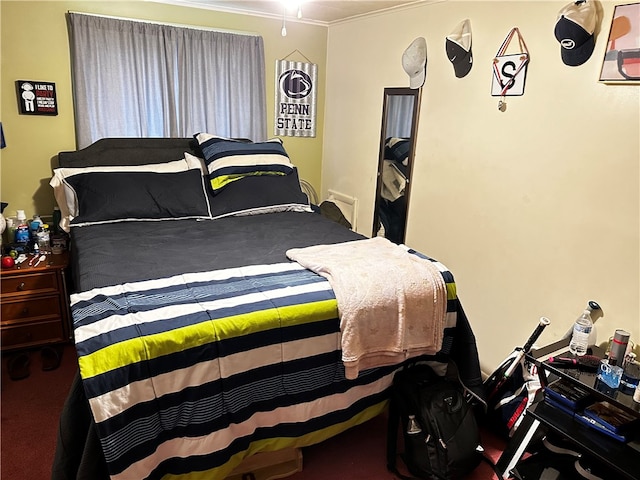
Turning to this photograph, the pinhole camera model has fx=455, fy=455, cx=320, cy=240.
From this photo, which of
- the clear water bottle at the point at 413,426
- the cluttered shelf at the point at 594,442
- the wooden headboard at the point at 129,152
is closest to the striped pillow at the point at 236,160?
the wooden headboard at the point at 129,152

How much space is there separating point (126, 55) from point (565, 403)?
3193 mm

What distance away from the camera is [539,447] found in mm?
1927

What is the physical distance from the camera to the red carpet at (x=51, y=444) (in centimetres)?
186

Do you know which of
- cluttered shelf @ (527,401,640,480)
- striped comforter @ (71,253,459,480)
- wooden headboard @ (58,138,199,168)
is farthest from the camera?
wooden headboard @ (58,138,199,168)

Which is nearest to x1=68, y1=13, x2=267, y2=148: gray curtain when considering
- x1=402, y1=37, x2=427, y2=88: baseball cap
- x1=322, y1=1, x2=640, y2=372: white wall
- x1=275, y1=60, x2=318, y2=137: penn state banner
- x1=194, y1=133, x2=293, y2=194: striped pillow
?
x1=275, y1=60, x2=318, y2=137: penn state banner

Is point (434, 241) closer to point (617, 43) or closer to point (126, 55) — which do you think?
point (617, 43)

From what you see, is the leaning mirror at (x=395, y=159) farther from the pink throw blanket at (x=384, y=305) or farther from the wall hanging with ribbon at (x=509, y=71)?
the pink throw blanket at (x=384, y=305)

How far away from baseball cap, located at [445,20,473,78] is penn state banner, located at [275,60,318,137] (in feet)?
4.77

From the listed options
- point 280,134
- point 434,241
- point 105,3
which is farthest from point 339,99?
point 105,3

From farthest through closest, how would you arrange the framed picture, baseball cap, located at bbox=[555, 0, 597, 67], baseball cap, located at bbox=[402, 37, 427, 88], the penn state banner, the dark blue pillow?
1. the penn state banner
2. baseball cap, located at bbox=[402, 37, 427, 88]
3. the dark blue pillow
4. baseball cap, located at bbox=[555, 0, 597, 67]
5. the framed picture

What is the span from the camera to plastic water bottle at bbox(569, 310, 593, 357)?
188cm

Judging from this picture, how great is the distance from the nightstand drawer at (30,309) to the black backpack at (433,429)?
1.93 m

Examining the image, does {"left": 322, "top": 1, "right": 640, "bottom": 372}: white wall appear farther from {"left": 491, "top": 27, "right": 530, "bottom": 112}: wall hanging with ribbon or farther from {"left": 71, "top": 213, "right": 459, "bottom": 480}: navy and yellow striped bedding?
{"left": 71, "top": 213, "right": 459, "bottom": 480}: navy and yellow striped bedding

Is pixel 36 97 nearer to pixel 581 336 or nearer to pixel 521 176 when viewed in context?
pixel 521 176
